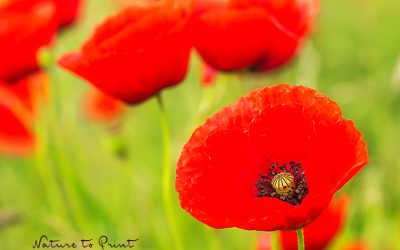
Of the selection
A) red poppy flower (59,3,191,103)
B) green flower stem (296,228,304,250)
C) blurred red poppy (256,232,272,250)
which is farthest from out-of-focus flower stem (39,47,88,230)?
green flower stem (296,228,304,250)

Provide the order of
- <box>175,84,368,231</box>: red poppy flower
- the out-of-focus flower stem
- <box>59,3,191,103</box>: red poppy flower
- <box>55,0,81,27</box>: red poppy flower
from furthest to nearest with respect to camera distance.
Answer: <box>55,0,81,27</box>: red poppy flower → the out-of-focus flower stem → <box>59,3,191,103</box>: red poppy flower → <box>175,84,368,231</box>: red poppy flower

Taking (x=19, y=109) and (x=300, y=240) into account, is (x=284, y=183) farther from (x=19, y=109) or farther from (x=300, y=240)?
(x=19, y=109)

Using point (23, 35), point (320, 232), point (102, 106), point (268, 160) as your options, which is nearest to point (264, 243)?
point (320, 232)

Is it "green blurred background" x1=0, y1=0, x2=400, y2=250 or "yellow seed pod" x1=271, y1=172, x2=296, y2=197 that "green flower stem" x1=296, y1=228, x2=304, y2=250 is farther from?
"green blurred background" x1=0, y1=0, x2=400, y2=250

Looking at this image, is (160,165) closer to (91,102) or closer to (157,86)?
(91,102)

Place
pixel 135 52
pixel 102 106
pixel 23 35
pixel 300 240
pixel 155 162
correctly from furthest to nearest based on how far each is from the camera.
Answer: pixel 155 162
pixel 102 106
pixel 23 35
pixel 135 52
pixel 300 240

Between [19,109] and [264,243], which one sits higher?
[19,109]
